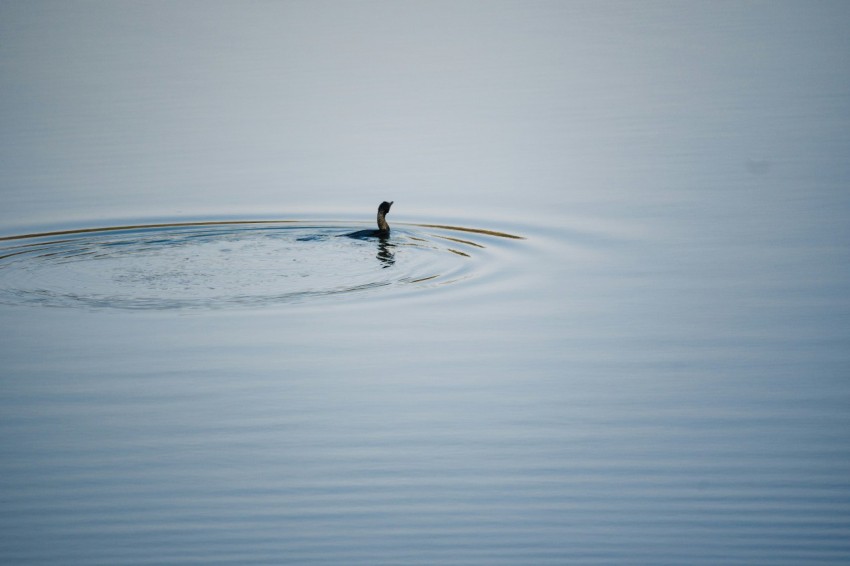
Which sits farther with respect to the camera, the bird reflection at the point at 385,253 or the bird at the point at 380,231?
the bird at the point at 380,231

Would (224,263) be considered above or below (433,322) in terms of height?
above

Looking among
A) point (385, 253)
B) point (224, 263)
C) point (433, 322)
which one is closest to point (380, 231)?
point (385, 253)

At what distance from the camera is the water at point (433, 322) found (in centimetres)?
651

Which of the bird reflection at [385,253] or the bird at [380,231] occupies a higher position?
the bird at [380,231]

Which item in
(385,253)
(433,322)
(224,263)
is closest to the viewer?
(433,322)

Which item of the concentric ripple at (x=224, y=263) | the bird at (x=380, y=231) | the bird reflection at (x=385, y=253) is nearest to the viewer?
the concentric ripple at (x=224, y=263)

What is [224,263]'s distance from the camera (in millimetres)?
11148

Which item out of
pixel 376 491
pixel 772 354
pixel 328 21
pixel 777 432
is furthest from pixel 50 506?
pixel 328 21

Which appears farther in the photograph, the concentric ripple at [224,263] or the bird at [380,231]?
the bird at [380,231]

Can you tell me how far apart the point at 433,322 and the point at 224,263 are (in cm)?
256

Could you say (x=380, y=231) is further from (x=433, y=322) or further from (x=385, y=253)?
(x=433, y=322)

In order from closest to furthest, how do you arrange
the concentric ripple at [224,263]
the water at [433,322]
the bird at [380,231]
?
the water at [433,322] < the concentric ripple at [224,263] < the bird at [380,231]

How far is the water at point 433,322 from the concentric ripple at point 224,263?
0.05 metres

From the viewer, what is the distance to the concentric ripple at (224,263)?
10312mm
